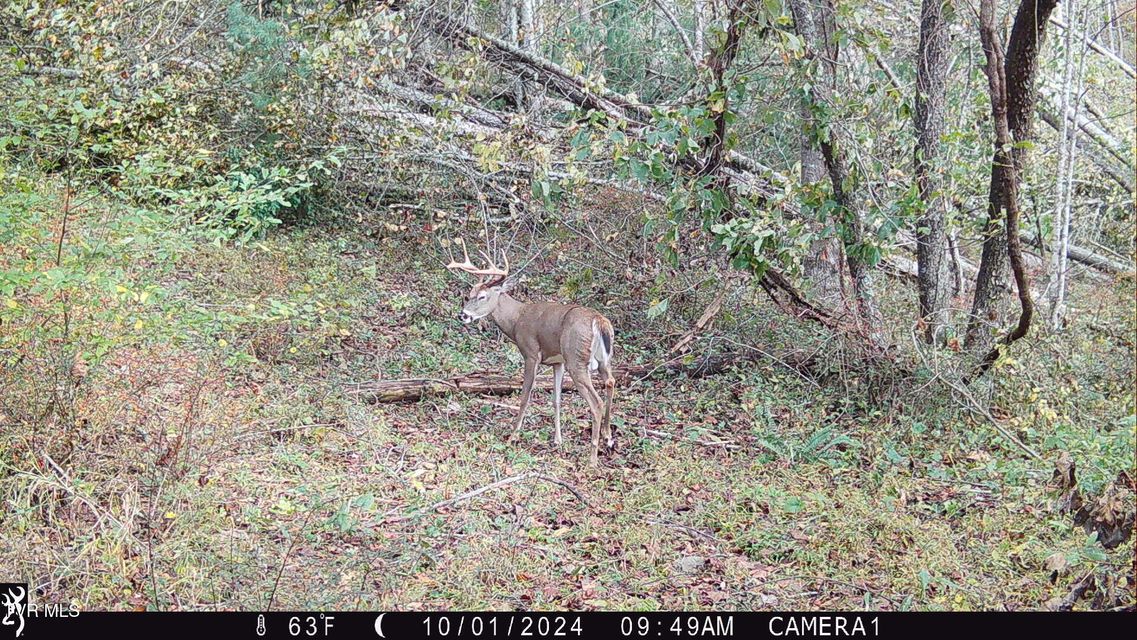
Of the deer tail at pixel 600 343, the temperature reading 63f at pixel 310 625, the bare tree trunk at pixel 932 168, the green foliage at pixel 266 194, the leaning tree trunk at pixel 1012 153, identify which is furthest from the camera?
the green foliage at pixel 266 194

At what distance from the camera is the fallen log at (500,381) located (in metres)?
8.03

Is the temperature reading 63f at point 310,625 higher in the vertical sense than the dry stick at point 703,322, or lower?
lower

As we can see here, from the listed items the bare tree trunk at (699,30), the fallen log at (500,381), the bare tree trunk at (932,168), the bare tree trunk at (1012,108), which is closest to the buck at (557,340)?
the fallen log at (500,381)

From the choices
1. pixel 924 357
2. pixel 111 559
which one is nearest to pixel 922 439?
pixel 924 357

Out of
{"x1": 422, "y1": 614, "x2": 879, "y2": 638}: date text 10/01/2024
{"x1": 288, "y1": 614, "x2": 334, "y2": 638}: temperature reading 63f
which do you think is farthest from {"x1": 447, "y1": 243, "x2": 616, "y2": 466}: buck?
{"x1": 288, "y1": 614, "x2": 334, "y2": 638}: temperature reading 63f

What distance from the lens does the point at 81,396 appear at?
6078 mm

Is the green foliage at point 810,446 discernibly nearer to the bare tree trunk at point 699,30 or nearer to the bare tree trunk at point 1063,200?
the bare tree trunk at point 1063,200

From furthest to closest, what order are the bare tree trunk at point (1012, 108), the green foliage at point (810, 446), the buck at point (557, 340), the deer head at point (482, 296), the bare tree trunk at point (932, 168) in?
the deer head at point (482, 296) → the bare tree trunk at point (932, 168) → the buck at point (557, 340) → the bare tree trunk at point (1012, 108) → the green foliage at point (810, 446)

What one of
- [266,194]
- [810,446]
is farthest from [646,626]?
[266,194]

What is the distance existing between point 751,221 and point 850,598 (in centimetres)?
348

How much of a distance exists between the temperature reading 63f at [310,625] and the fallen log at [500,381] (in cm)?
333

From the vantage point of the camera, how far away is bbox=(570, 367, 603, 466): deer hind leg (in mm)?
7320

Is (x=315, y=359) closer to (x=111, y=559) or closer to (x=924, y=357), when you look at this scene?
(x=111, y=559)

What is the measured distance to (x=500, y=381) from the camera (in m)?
8.70
